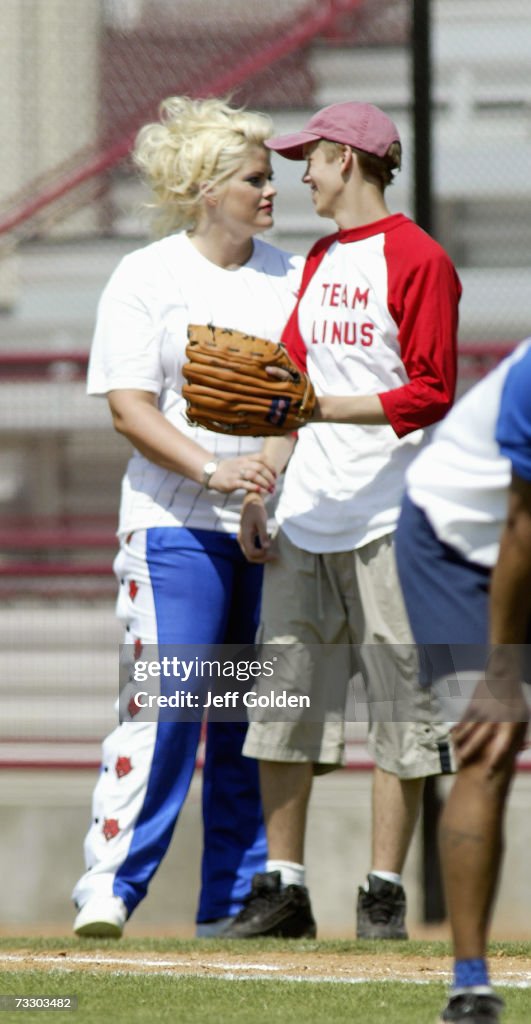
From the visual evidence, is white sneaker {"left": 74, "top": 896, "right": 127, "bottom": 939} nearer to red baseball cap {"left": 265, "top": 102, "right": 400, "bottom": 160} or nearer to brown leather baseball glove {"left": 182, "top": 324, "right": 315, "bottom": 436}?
brown leather baseball glove {"left": 182, "top": 324, "right": 315, "bottom": 436}

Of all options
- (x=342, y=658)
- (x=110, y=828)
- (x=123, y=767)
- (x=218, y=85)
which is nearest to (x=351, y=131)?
(x=342, y=658)

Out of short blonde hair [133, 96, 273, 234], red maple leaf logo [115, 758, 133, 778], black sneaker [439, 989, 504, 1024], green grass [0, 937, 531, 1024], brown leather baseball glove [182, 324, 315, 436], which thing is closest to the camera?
black sneaker [439, 989, 504, 1024]

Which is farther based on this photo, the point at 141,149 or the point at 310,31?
the point at 310,31

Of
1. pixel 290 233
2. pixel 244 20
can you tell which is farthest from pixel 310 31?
pixel 290 233

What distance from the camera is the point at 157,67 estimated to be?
24.7ft

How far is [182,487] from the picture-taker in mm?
4012

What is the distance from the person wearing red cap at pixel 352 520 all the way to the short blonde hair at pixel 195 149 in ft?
0.52

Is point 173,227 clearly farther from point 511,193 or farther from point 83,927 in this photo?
point 511,193

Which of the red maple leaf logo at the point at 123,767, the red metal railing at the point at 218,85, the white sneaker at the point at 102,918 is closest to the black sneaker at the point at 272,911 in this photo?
the white sneaker at the point at 102,918

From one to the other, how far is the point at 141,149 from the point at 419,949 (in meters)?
2.03

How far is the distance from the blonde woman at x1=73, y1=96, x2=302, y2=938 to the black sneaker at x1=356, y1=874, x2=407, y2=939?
386 mm

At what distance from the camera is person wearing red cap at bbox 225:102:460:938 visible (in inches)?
150

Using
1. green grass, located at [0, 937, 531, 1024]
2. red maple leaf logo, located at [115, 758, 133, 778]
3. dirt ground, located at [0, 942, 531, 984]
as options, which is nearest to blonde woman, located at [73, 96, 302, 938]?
red maple leaf logo, located at [115, 758, 133, 778]

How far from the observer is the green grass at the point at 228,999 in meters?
2.68
